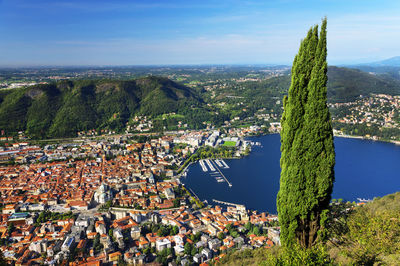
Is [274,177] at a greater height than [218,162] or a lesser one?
lesser

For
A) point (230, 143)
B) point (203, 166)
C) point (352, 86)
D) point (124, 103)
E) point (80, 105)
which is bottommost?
point (203, 166)

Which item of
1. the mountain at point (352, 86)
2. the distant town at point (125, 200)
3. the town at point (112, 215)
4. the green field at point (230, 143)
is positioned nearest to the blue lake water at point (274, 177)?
the distant town at point (125, 200)

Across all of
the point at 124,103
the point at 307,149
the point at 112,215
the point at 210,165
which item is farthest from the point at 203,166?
the point at 124,103

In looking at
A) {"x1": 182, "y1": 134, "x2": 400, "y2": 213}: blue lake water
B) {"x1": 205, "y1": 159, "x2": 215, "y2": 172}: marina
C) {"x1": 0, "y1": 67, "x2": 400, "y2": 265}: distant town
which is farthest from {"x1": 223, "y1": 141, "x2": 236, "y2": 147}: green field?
{"x1": 205, "y1": 159, "x2": 215, "y2": 172}: marina

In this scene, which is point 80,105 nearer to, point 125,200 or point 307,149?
point 125,200

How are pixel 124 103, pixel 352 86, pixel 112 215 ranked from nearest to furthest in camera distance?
pixel 112 215
pixel 124 103
pixel 352 86

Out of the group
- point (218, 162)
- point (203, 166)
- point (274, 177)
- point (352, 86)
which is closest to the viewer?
point (274, 177)

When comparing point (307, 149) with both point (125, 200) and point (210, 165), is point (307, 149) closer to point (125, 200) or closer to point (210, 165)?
point (125, 200)

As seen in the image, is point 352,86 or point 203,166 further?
→ point 352,86

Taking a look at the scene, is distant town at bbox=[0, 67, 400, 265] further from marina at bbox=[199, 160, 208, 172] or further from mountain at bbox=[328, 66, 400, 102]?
mountain at bbox=[328, 66, 400, 102]
